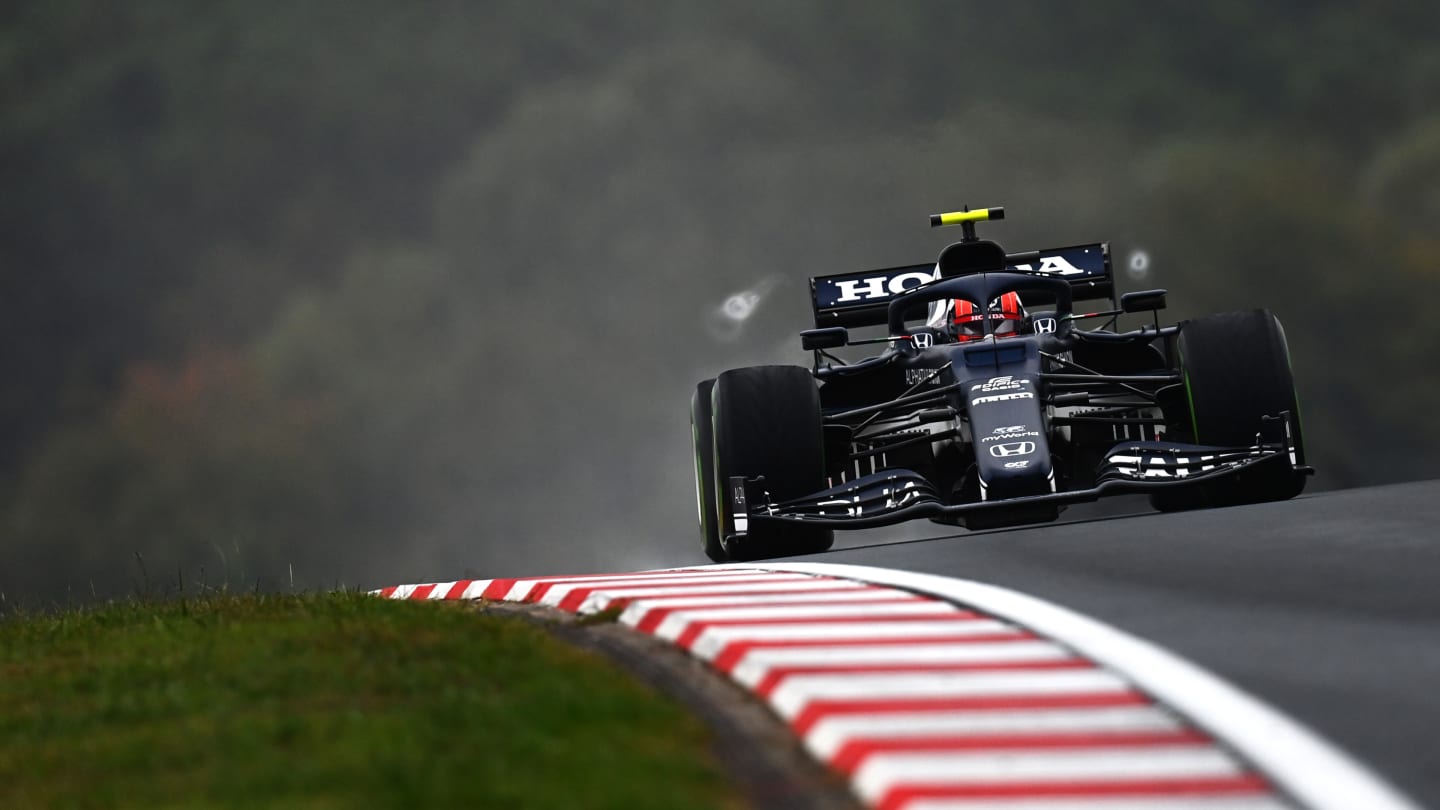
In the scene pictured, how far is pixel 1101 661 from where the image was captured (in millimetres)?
4754

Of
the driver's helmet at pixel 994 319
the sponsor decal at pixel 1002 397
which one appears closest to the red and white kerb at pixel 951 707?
the sponsor decal at pixel 1002 397

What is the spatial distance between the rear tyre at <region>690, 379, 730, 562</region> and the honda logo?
2058 millimetres

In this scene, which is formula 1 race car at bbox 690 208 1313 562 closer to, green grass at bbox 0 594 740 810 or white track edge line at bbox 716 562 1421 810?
green grass at bbox 0 594 740 810

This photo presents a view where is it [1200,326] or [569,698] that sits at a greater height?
[1200,326]

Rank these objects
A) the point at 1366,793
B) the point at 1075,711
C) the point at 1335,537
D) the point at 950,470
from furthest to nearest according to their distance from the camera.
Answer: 1. the point at 950,470
2. the point at 1335,537
3. the point at 1075,711
4. the point at 1366,793

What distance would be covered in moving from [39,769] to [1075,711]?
2728 millimetres

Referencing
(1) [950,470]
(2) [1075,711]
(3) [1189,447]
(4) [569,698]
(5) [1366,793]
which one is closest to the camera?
(5) [1366,793]

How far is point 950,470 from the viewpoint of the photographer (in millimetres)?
11672

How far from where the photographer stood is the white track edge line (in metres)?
3.47

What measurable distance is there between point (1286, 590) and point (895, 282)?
26.3 feet

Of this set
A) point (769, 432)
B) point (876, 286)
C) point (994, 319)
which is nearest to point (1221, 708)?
point (769, 432)

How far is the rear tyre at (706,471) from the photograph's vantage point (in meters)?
11.7

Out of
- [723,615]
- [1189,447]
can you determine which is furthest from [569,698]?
[1189,447]

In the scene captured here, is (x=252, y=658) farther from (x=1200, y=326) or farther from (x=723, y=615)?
(x=1200, y=326)
